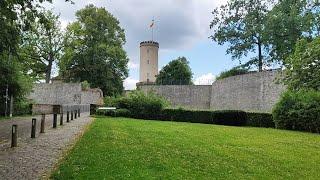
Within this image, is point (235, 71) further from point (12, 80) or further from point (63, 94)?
point (12, 80)

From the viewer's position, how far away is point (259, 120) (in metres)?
29.1

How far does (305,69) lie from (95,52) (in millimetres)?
32275

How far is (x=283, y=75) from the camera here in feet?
107

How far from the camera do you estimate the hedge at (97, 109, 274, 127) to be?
29.0 meters

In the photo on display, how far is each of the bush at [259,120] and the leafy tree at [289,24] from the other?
17.1 meters

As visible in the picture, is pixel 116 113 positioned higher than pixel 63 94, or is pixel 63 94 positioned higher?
pixel 63 94

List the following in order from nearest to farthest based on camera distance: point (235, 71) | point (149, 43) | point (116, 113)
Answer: point (116, 113) < point (235, 71) < point (149, 43)

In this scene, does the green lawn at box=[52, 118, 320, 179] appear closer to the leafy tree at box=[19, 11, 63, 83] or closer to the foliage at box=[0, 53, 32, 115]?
the foliage at box=[0, 53, 32, 115]

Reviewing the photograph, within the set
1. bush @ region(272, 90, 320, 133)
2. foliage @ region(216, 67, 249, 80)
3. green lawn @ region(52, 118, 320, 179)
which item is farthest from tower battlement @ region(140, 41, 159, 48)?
green lawn @ region(52, 118, 320, 179)

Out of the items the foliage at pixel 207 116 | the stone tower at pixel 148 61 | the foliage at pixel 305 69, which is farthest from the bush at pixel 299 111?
the stone tower at pixel 148 61

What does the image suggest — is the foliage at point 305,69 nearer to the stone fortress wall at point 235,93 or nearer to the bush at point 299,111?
the bush at point 299,111

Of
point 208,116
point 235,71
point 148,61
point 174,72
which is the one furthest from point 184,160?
point 148,61

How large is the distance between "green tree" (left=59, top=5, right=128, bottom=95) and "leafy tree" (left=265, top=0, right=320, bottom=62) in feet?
63.7

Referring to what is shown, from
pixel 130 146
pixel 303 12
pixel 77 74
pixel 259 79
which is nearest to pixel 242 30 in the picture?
pixel 303 12
